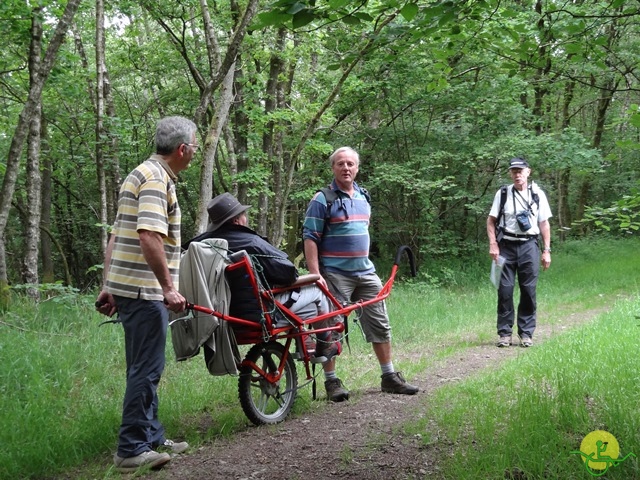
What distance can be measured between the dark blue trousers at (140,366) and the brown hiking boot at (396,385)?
2.28 metres

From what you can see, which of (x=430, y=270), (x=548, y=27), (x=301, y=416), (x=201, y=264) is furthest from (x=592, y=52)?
(x=430, y=270)

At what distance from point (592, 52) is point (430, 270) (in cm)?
1144

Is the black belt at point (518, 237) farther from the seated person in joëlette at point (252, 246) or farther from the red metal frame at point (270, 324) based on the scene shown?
the seated person in joëlette at point (252, 246)

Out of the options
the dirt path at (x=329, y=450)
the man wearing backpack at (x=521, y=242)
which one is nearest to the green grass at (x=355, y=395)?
the dirt path at (x=329, y=450)

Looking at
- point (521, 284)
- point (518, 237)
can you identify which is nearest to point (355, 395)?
point (521, 284)

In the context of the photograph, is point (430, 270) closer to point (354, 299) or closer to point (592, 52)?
point (354, 299)

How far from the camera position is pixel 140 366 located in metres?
3.52

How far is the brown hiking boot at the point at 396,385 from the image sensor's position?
5039 mm

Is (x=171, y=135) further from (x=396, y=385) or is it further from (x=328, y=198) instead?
(x=396, y=385)

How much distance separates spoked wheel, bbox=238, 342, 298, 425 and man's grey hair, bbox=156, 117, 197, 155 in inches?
63.0

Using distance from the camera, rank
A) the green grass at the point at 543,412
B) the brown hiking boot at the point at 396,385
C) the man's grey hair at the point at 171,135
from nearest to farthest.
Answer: the green grass at the point at 543,412 < the man's grey hair at the point at 171,135 < the brown hiking boot at the point at 396,385

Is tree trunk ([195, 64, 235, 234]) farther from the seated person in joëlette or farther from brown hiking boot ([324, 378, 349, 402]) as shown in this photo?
brown hiking boot ([324, 378, 349, 402])

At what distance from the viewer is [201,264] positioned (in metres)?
3.92

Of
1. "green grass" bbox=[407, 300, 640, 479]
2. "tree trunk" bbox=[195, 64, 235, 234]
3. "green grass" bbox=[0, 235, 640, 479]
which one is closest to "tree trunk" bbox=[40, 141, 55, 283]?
"green grass" bbox=[0, 235, 640, 479]
